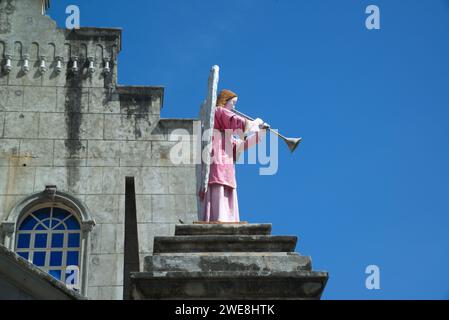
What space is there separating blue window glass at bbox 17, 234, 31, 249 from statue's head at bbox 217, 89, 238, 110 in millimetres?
6586

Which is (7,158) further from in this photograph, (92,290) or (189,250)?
(189,250)

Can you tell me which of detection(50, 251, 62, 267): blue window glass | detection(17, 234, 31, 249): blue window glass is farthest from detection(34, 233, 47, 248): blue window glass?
detection(50, 251, 62, 267): blue window glass

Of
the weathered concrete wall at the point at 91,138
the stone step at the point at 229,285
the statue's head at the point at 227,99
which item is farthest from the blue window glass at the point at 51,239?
the stone step at the point at 229,285

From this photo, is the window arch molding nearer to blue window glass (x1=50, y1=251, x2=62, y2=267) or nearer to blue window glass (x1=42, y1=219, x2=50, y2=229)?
blue window glass (x1=42, y1=219, x2=50, y2=229)

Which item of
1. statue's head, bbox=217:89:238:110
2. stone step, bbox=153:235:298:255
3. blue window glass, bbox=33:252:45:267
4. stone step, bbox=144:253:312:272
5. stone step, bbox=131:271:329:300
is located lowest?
stone step, bbox=131:271:329:300

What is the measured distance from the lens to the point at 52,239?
17828 millimetres

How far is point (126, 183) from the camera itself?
18.7m

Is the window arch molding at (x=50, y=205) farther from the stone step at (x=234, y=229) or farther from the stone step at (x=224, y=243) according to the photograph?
the stone step at (x=224, y=243)

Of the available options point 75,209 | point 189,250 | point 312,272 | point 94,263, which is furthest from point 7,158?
point 312,272

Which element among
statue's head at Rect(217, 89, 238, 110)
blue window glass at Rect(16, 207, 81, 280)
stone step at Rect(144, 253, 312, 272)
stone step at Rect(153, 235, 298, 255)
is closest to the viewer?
stone step at Rect(144, 253, 312, 272)

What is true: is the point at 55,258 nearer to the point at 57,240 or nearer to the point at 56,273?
the point at 56,273

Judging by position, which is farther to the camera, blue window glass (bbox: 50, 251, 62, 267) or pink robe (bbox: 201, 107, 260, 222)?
blue window glass (bbox: 50, 251, 62, 267)

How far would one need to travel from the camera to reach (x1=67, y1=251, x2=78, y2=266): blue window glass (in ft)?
58.1
